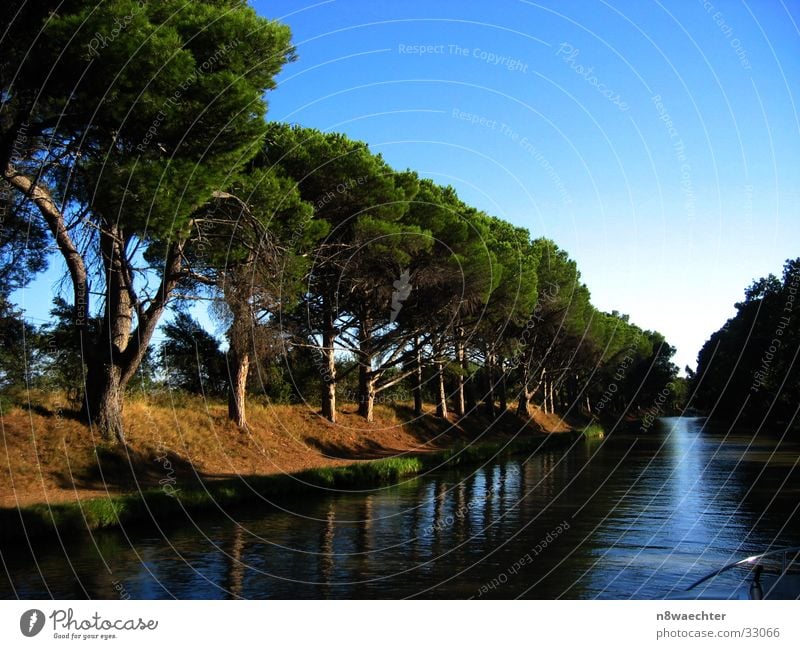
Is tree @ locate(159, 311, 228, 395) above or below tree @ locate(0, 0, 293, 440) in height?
below

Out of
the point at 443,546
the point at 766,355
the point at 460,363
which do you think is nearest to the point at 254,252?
the point at 443,546

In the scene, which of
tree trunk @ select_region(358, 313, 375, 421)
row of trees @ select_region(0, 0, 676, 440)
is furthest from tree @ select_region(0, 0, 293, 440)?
tree trunk @ select_region(358, 313, 375, 421)

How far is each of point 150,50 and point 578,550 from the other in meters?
15.0

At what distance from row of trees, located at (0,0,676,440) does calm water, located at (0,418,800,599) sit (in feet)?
24.9

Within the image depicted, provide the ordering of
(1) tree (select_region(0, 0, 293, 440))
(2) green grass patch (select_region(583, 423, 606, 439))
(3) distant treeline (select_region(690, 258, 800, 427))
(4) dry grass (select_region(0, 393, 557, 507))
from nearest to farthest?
(1) tree (select_region(0, 0, 293, 440)), (4) dry grass (select_region(0, 393, 557, 507)), (3) distant treeline (select_region(690, 258, 800, 427)), (2) green grass patch (select_region(583, 423, 606, 439))

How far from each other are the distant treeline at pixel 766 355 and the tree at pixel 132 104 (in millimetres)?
38529

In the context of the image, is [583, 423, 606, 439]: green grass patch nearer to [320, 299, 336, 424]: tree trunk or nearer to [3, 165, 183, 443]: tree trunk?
[320, 299, 336, 424]: tree trunk

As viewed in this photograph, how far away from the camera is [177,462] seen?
28.7 metres

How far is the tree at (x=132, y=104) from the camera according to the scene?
17.7 metres

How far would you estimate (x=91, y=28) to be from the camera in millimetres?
17359

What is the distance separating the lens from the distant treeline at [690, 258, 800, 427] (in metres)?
58.3

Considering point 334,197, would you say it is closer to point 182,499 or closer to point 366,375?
point 366,375

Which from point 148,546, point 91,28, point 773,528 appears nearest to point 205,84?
point 91,28
